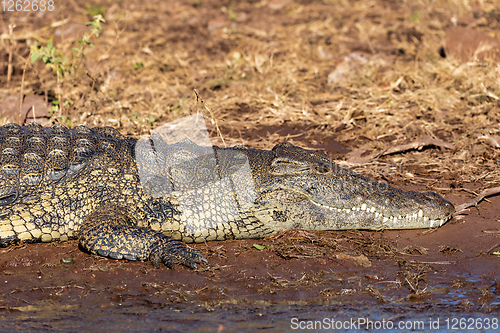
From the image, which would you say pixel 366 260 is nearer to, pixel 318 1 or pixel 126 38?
pixel 126 38

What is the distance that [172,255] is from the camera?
3.92m

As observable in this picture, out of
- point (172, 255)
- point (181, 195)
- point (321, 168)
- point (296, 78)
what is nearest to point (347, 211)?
point (321, 168)

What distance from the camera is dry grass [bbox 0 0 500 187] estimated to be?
6535mm

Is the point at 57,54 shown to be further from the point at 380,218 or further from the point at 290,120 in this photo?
the point at 380,218

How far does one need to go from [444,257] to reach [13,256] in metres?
3.31

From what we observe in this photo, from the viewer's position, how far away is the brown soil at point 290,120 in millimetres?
3566

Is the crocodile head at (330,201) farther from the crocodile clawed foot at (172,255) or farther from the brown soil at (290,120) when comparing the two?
the crocodile clawed foot at (172,255)

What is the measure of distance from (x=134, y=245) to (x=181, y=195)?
0.58m

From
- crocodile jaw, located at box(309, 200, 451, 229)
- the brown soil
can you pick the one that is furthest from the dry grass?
crocodile jaw, located at box(309, 200, 451, 229)

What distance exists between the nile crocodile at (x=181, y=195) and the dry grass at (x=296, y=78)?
3.86 feet

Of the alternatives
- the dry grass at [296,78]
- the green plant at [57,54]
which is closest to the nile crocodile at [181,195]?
the dry grass at [296,78]

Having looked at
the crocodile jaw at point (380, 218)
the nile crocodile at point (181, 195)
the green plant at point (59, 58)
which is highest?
the green plant at point (59, 58)

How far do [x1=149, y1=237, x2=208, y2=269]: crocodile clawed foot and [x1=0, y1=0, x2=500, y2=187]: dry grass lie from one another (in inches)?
93.7

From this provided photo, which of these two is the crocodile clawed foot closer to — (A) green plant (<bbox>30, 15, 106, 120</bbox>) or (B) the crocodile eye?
(B) the crocodile eye
